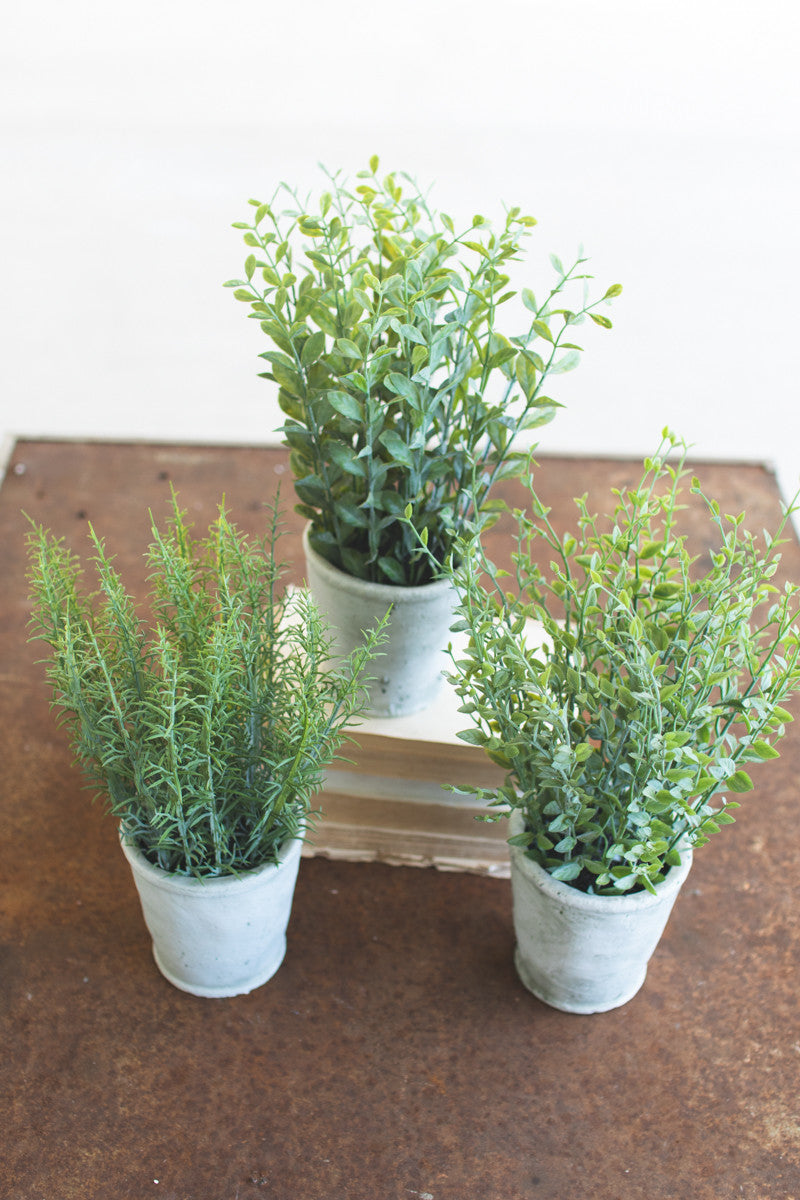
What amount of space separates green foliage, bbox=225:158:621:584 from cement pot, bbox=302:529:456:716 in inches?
1.3

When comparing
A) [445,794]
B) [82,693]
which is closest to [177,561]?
Result: [82,693]

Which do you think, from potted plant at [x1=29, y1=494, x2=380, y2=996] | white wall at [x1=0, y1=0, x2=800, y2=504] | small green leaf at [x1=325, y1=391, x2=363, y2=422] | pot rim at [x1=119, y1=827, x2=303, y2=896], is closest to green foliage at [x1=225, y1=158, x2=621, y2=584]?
small green leaf at [x1=325, y1=391, x2=363, y2=422]

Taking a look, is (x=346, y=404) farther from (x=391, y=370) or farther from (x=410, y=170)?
(x=410, y=170)

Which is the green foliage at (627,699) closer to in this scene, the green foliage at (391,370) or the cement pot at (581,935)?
the cement pot at (581,935)

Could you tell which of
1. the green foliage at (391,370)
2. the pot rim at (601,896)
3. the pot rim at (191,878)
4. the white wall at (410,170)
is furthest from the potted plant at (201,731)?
the white wall at (410,170)

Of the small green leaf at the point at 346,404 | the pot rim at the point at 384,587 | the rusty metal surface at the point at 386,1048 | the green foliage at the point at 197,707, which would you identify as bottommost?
the rusty metal surface at the point at 386,1048

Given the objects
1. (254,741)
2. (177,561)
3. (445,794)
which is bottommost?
(445,794)

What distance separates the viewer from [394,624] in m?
1.42

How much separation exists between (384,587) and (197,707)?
11.6 inches

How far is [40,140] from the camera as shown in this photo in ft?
11.3

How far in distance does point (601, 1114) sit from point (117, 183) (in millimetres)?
2842

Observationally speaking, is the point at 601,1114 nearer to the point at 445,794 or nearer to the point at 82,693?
the point at 445,794

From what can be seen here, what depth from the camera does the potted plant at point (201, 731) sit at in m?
1.25

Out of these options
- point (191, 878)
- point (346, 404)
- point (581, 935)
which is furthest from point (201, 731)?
point (581, 935)
